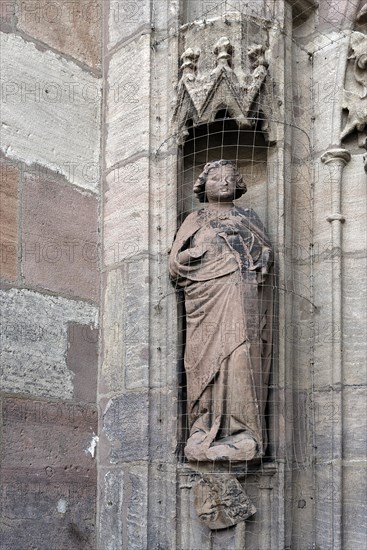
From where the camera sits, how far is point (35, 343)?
5062 millimetres

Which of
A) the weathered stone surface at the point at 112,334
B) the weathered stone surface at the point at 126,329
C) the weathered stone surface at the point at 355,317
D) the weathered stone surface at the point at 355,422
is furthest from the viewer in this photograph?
the weathered stone surface at the point at 112,334

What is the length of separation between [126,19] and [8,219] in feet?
4.50

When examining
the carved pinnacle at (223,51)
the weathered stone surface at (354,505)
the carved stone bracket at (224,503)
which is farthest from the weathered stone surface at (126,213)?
the weathered stone surface at (354,505)

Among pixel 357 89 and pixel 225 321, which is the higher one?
pixel 357 89

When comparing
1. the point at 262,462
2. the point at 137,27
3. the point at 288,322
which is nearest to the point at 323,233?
the point at 288,322

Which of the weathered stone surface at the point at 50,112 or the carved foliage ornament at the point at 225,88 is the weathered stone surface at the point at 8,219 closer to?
the weathered stone surface at the point at 50,112

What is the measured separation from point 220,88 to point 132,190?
709 mm

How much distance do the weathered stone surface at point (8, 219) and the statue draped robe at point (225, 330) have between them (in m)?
0.80

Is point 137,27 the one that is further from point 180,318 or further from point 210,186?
point 180,318

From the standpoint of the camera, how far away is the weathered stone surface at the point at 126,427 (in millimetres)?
4980

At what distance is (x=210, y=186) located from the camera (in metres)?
5.03

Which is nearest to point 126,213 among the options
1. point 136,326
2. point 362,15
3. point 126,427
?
point 136,326

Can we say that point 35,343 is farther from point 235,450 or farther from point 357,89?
point 357,89

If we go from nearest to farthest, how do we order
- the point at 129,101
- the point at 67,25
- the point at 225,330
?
the point at 225,330 < the point at 129,101 < the point at 67,25
